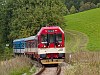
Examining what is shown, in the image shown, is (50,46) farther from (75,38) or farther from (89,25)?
(89,25)

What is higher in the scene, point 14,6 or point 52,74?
point 14,6

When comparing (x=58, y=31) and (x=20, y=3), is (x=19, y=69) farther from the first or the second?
(x=20, y=3)

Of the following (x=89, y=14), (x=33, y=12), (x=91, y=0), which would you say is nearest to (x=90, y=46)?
(x=33, y=12)

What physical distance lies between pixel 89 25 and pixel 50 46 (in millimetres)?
52039

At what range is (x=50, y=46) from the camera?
1110 inches

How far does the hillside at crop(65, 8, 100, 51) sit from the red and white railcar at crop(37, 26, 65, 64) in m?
26.5

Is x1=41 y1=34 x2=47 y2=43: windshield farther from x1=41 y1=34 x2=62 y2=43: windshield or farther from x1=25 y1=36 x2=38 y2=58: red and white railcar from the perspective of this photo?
x1=25 y1=36 x2=38 y2=58: red and white railcar

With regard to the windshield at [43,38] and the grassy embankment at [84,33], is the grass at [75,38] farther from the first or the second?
the windshield at [43,38]

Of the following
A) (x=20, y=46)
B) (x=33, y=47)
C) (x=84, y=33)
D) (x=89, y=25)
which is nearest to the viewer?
(x=33, y=47)

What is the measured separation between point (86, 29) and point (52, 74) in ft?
176

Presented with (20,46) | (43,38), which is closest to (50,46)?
(43,38)

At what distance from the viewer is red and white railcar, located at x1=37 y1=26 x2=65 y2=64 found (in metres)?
28.2

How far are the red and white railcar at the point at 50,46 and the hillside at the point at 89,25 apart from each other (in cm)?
2652

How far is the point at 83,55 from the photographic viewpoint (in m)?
29.1
